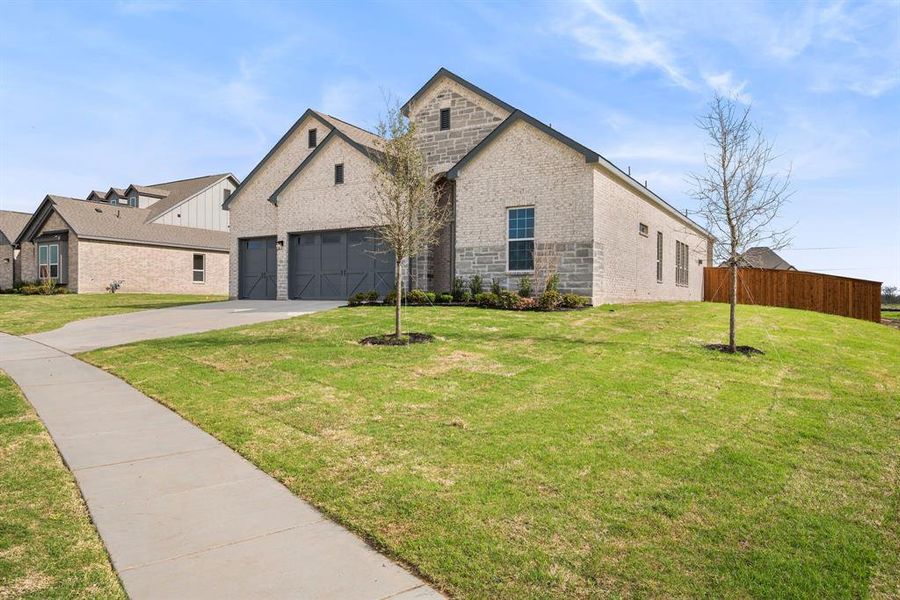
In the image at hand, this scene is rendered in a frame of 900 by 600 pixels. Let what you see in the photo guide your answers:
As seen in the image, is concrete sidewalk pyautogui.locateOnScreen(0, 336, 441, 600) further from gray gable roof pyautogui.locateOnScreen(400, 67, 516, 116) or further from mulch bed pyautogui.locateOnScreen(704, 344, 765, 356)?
gray gable roof pyautogui.locateOnScreen(400, 67, 516, 116)

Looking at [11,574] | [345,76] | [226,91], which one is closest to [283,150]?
[226,91]

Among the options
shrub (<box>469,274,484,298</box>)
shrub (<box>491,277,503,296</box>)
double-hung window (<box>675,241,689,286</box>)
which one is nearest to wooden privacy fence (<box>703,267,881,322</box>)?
double-hung window (<box>675,241,689,286</box>)

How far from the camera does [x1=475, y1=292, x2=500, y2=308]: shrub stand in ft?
55.8

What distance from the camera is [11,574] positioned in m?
3.05

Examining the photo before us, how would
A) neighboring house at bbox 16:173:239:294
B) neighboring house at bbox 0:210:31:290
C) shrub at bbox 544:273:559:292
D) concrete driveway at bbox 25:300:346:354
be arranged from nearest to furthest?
concrete driveway at bbox 25:300:346:354
shrub at bbox 544:273:559:292
neighboring house at bbox 16:173:239:294
neighboring house at bbox 0:210:31:290

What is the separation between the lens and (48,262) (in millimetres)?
31422

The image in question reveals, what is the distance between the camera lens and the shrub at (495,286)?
18.0 metres

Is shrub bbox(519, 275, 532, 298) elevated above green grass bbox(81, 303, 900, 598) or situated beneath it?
elevated above

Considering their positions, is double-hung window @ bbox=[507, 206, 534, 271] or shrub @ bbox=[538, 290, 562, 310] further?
double-hung window @ bbox=[507, 206, 534, 271]

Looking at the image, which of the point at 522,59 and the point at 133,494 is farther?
the point at 522,59

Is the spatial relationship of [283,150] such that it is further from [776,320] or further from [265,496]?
[265,496]

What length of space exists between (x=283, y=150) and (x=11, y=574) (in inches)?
958

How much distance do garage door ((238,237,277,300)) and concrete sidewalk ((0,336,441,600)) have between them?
62.1ft

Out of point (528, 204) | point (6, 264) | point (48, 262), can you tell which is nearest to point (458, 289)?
point (528, 204)
